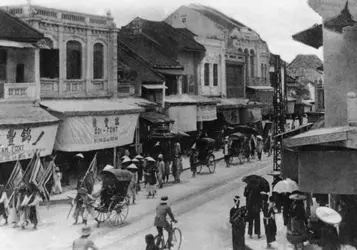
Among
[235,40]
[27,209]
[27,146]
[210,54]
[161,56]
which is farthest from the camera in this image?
[235,40]

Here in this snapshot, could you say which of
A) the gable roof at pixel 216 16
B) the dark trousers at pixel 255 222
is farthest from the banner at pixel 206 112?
the dark trousers at pixel 255 222

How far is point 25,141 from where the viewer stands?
19703mm

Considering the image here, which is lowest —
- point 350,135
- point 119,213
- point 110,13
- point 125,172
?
point 119,213

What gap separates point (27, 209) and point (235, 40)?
107 feet

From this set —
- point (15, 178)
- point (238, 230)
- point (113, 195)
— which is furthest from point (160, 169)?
point (238, 230)

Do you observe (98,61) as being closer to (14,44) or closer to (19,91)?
(19,91)

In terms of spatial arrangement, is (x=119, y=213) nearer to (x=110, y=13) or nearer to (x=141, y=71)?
(x=110, y=13)

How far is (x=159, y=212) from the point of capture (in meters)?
12.6

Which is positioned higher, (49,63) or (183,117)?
(49,63)

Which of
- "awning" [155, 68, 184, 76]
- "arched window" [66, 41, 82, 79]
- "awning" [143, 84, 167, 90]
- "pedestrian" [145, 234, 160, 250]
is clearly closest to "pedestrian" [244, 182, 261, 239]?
"pedestrian" [145, 234, 160, 250]

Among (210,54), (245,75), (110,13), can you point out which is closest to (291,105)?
(245,75)

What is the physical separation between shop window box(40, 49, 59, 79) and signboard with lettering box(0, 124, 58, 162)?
3.11 m

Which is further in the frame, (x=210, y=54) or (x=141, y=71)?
(x=210, y=54)

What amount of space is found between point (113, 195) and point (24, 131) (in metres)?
5.83
